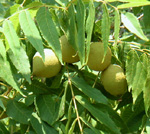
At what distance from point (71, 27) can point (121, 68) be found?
1.42 feet

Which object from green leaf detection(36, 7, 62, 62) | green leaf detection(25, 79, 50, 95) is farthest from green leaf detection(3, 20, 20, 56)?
green leaf detection(25, 79, 50, 95)

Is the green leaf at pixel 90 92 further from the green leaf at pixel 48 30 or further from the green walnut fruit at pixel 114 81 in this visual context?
the green leaf at pixel 48 30

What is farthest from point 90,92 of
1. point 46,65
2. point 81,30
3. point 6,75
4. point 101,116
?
point 6,75

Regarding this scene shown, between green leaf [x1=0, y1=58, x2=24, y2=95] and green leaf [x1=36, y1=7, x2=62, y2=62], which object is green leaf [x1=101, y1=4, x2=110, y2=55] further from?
green leaf [x1=0, y1=58, x2=24, y2=95]

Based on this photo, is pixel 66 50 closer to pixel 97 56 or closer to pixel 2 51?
pixel 97 56

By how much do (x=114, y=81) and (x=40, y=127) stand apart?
0.47 metres

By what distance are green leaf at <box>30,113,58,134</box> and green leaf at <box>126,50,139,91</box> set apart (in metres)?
0.46

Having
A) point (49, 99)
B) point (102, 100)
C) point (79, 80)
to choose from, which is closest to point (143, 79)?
A: point (102, 100)

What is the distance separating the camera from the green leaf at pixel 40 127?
167 centimetres

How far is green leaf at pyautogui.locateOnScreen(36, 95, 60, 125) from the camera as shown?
1693mm

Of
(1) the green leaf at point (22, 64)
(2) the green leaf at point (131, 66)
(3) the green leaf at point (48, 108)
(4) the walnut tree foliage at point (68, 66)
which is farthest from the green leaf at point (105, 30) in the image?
(3) the green leaf at point (48, 108)

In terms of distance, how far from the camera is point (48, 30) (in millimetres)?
1496

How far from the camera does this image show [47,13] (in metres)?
1.54

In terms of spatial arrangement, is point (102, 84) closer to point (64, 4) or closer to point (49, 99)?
point (49, 99)
